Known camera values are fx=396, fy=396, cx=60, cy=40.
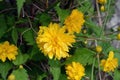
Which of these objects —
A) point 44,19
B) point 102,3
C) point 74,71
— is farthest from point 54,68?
point 102,3

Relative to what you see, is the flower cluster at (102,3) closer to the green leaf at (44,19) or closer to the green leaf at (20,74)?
the green leaf at (44,19)

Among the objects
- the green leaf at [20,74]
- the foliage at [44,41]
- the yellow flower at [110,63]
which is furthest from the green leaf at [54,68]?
the yellow flower at [110,63]

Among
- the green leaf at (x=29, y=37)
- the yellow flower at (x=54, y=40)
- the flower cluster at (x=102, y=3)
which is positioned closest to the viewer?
the yellow flower at (x=54, y=40)

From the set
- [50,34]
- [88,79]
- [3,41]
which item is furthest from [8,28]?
[88,79]

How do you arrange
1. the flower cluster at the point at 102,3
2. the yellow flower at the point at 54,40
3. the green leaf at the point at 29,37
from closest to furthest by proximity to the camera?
the yellow flower at the point at 54,40 → the green leaf at the point at 29,37 → the flower cluster at the point at 102,3

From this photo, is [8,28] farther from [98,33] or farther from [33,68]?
[98,33]

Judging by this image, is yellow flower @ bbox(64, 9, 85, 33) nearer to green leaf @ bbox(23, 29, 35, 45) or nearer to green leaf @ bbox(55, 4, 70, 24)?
green leaf @ bbox(55, 4, 70, 24)
